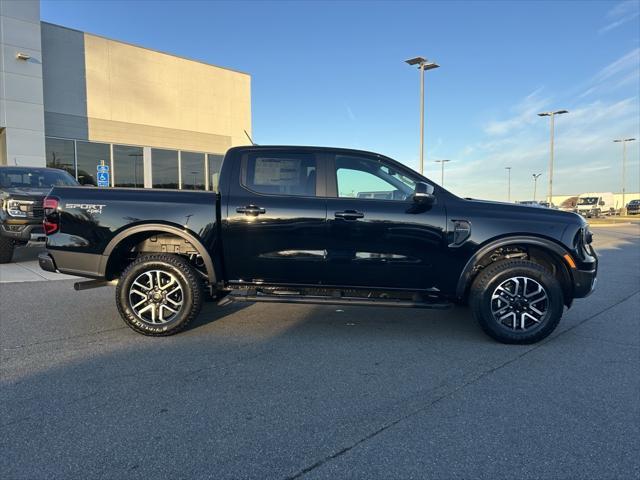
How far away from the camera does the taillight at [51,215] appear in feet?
15.6

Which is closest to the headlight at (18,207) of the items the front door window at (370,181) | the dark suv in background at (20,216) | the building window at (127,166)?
the dark suv in background at (20,216)

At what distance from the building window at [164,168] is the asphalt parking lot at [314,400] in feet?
55.5

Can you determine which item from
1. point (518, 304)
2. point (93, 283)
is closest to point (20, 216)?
point (93, 283)

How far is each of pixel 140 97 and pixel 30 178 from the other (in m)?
12.2

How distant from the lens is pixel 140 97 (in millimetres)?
20578

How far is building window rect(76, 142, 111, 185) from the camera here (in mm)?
19125

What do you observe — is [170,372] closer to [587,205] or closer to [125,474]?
[125,474]

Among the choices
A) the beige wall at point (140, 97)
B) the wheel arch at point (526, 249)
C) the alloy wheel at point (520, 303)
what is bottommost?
the alloy wheel at point (520, 303)

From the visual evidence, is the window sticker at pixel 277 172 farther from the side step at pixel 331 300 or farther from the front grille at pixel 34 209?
the front grille at pixel 34 209

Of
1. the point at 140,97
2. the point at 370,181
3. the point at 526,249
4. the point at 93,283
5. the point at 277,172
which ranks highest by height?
the point at 140,97

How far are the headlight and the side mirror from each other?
25.3 feet

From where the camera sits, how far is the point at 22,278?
7965 millimetres

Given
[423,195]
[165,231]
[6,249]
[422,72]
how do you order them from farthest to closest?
[422,72] → [6,249] → [165,231] → [423,195]

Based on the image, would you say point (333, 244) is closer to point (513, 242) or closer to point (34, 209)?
point (513, 242)
